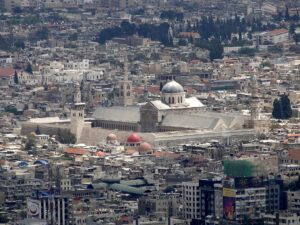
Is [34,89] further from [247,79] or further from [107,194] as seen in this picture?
[107,194]

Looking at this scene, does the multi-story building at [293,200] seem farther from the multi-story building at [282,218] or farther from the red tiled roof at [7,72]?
the red tiled roof at [7,72]

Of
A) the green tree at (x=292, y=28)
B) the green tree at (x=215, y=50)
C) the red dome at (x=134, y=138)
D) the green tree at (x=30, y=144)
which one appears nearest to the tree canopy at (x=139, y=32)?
the green tree at (x=215, y=50)

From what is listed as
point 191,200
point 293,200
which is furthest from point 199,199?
point 293,200

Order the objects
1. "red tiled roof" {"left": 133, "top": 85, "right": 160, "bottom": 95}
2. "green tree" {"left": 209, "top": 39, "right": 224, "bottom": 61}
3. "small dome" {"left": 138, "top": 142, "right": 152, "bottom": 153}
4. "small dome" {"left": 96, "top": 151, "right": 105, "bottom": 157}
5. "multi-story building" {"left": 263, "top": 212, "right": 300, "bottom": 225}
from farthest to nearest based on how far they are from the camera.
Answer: "green tree" {"left": 209, "top": 39, "right": 224, "bottom": 61} → "red tiled roof" {"left": 133, "top": 85, "right": 160, "bottom": 95} → "small dome" {"left": 138, "top": 142, "right": 152, "bottom": 153} → "small dome" {"left": 96, "top": 151, "right": 105, "bottom": 157} → "multi-story building" {"left": 263, "top": 212, "right": 300, "bottom": 225}

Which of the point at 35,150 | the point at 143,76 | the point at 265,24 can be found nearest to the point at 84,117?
the point at 35,150

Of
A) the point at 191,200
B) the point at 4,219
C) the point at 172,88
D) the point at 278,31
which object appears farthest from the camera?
the point at 278,31

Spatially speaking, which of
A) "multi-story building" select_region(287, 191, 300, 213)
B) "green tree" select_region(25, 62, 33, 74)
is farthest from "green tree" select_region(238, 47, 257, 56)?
"multi-story building" select_region(287, 191, 300, 213)

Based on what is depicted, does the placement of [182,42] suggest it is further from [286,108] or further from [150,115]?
[150,115]

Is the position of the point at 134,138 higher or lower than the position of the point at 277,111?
higher

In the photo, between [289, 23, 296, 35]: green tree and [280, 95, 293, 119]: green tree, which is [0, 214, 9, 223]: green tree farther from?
[289, 23, 296, 35]: green tree

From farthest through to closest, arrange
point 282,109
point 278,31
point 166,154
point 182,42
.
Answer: point 278,31
point 182,42
point 282,109
point 166,154
